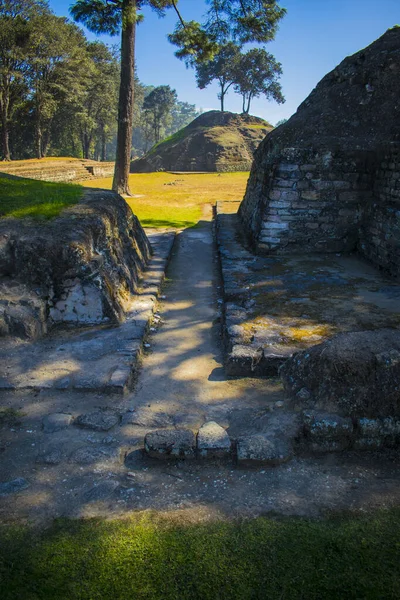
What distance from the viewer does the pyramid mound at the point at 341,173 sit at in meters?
7.18

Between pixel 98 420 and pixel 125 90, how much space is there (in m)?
13.6

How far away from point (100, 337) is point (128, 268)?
190 centimetres

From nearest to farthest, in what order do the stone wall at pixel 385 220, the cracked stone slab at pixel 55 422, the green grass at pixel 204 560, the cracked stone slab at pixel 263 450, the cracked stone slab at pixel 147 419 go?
the green grass at pixel 204 560 < the cracked stone slab at pixel 263 450 < the cracked stone slab at pixel 55 422 < the cracked stone slab at pixel 147 419 < the stone wall at pixel 385 220

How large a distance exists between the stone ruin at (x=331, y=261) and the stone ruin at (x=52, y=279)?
152 centimetres

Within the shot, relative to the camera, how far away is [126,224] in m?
6.96

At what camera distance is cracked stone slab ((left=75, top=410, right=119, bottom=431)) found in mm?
3109

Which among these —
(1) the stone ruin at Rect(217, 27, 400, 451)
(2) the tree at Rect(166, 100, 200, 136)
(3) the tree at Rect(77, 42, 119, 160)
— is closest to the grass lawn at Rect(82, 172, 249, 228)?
(1) the stone ruin at Rect(217, 27, 400, 451)

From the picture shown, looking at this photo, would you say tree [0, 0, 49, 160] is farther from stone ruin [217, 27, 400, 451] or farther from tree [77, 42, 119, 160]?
stone ruin [217, 27, 400, 451]

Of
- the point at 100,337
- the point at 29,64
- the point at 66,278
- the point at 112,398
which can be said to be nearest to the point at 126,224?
the point at 66,278

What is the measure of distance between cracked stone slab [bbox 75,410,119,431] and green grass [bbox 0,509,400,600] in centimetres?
95

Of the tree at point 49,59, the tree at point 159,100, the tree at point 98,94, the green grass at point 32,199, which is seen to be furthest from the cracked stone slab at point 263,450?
the tree at point 159,100

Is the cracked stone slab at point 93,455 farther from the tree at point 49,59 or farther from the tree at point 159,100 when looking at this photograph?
the tree at point 159,100

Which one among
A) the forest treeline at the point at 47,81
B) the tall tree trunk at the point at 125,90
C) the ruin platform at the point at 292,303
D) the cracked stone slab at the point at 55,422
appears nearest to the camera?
the cracked stone slab at the point at 55,422

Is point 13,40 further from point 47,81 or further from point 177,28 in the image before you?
point 177,28
